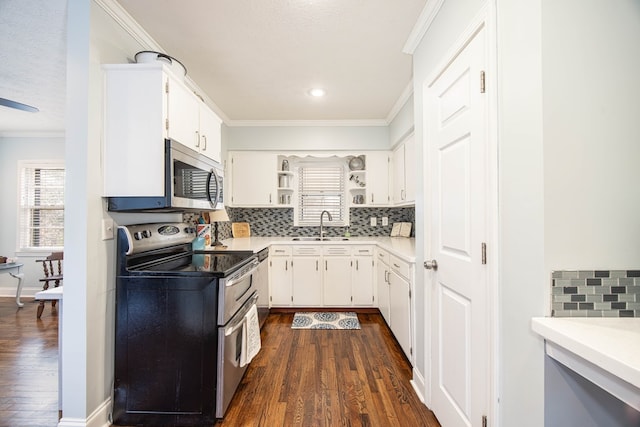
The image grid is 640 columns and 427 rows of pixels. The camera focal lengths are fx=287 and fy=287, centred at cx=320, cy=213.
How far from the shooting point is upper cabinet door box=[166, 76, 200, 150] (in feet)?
5.95

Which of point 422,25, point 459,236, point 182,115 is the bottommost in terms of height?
point 459,236

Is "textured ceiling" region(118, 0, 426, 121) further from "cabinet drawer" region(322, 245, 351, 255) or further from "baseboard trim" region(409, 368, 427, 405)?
"baseboard trim" region(409, 368, 427, 405)

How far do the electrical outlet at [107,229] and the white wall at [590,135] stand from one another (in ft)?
7.14

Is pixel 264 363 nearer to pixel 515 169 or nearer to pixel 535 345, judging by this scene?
pixel 535 345

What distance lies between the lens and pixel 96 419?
1629 millimetres

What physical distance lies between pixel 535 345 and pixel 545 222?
43cm

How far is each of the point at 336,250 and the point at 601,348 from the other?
3.03 m

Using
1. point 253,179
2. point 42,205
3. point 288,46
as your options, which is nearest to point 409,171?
point 288,46

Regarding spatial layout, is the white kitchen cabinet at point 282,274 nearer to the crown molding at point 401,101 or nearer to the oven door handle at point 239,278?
the oven door handle at point 239,278

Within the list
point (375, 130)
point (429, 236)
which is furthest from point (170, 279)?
point (375, 130)

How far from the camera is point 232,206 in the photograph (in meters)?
4.03

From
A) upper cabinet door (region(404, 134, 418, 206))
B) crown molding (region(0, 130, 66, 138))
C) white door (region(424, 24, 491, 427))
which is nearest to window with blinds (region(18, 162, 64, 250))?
crown molding (region(0, 130, 66, 138))

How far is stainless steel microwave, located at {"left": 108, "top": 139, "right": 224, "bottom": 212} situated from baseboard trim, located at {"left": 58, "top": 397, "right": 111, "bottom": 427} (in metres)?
1.16

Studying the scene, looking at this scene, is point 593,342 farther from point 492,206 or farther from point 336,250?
point 336,250
